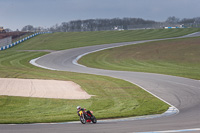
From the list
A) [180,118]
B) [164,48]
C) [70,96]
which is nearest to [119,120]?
[180,118]

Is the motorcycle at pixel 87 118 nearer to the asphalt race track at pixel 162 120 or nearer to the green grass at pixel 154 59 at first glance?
the asphalt race track at pixel 162 120


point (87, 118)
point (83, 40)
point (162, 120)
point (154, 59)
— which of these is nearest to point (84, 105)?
point (87, 118)

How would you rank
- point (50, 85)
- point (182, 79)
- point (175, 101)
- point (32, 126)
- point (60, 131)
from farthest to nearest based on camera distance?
1. point (182, 79)
2. point (50, 85)
3. point (175, 101)
4. point (32, 126)
5. point (60, 131)

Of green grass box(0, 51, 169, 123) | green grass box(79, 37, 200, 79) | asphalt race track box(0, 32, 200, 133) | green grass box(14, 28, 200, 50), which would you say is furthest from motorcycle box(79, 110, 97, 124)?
green grass box(14, 28, 200, 50)

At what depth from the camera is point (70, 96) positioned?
2261 centimetres

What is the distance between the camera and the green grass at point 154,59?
133 feet

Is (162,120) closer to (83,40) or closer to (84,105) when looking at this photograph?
(84,105)

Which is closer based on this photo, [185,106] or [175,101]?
[185,106]

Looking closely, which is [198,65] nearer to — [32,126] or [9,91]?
[9,91]

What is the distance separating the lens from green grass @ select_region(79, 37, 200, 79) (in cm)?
4062

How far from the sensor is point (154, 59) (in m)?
49.5

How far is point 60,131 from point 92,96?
947 centimetres

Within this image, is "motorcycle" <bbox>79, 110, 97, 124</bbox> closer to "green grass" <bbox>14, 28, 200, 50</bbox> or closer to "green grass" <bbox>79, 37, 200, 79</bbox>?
"green grass" <bbox>79, 37, 200, 79</bbox>

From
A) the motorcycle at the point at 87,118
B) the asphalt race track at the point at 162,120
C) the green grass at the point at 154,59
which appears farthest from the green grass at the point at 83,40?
the motorcycle at the point at 87,118
